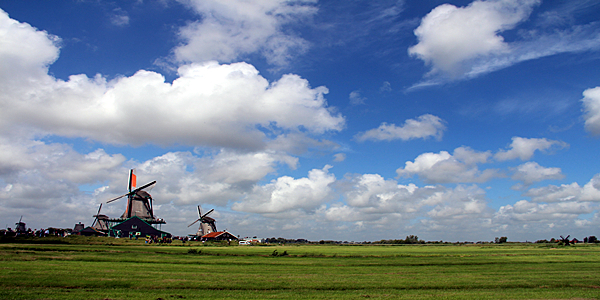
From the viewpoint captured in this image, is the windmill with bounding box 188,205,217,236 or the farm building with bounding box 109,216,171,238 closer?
the farm building with bounding box 109,216,171,238

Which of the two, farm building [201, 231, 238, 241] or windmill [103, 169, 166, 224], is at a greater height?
windmill [103, 169, 166, 224]

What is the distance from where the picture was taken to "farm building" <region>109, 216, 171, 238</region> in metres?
102

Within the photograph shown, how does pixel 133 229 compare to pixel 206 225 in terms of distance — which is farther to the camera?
pixel 206 225

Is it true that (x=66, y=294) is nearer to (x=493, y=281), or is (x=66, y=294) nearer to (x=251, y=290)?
(x=251, y=290)

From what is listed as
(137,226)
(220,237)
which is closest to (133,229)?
(137,226)

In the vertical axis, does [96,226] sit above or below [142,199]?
below

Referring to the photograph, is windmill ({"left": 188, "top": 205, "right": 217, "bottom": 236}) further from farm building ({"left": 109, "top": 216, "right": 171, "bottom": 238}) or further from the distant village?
farm building ({"left": 109, "top": 216, "right": 171, "bottom": 238})

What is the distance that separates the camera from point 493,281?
2383 cm

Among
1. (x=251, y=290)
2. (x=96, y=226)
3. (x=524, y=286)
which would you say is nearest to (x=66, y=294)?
(x=251, y=290)

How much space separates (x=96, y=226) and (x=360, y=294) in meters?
159

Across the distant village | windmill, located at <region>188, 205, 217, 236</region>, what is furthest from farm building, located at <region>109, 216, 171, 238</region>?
windmill, located at <region>188, 205, 217, 236</region>

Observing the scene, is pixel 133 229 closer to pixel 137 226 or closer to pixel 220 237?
pixel 137 226

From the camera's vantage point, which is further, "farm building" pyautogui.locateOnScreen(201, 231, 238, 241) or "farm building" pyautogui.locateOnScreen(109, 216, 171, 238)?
"farm building" pyautogui.locateOnScreen(201, 231, 238, 241)

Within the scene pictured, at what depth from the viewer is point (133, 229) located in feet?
341
